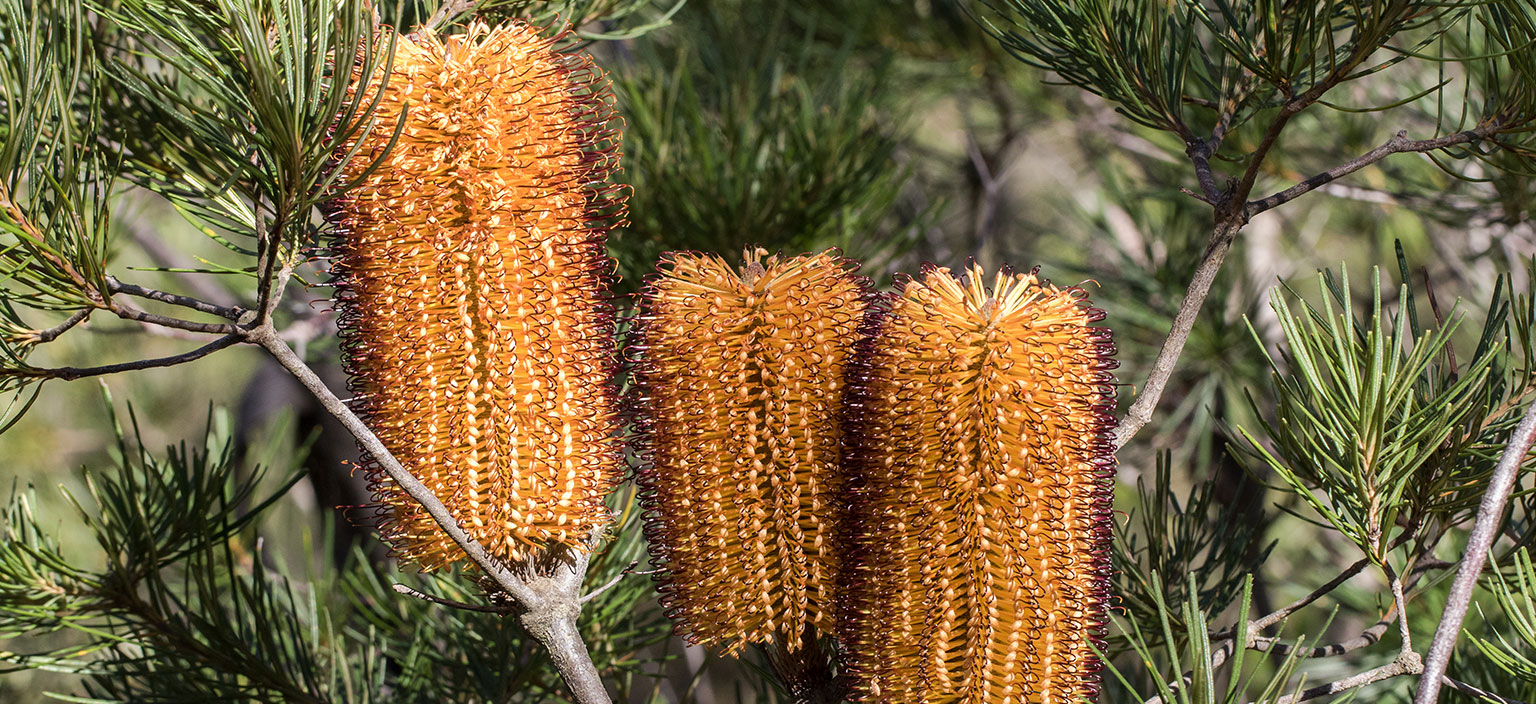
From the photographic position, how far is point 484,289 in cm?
55

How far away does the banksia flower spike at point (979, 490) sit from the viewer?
0.52m

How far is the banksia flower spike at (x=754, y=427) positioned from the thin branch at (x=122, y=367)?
0.70ft

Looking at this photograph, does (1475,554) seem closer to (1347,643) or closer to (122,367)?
(1347,643)

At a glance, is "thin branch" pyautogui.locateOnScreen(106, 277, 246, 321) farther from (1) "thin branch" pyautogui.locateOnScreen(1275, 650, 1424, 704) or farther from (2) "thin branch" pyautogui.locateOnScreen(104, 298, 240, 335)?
(1) "thin branch" pyautogui.locateOnScreen(1275, 650, 1424, 704)

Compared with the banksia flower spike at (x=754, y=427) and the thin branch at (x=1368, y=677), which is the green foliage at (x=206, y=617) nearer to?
the banksia flower spike at (x=754, y=427)

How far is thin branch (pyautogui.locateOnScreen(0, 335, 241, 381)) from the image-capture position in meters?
0.51

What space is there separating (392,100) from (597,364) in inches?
6.9

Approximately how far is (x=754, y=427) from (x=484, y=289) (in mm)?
157

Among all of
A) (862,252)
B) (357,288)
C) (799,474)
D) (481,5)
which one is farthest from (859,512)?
(862,252)

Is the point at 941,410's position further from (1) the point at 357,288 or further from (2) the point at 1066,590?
(1) the point at 357,288

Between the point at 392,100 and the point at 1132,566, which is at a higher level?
the point at 392,100

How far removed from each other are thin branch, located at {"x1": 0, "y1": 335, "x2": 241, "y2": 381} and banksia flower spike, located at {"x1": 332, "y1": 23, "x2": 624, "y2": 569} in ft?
0.26

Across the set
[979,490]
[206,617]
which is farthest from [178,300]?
[206,617]

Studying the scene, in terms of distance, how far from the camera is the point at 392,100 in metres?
0.55
